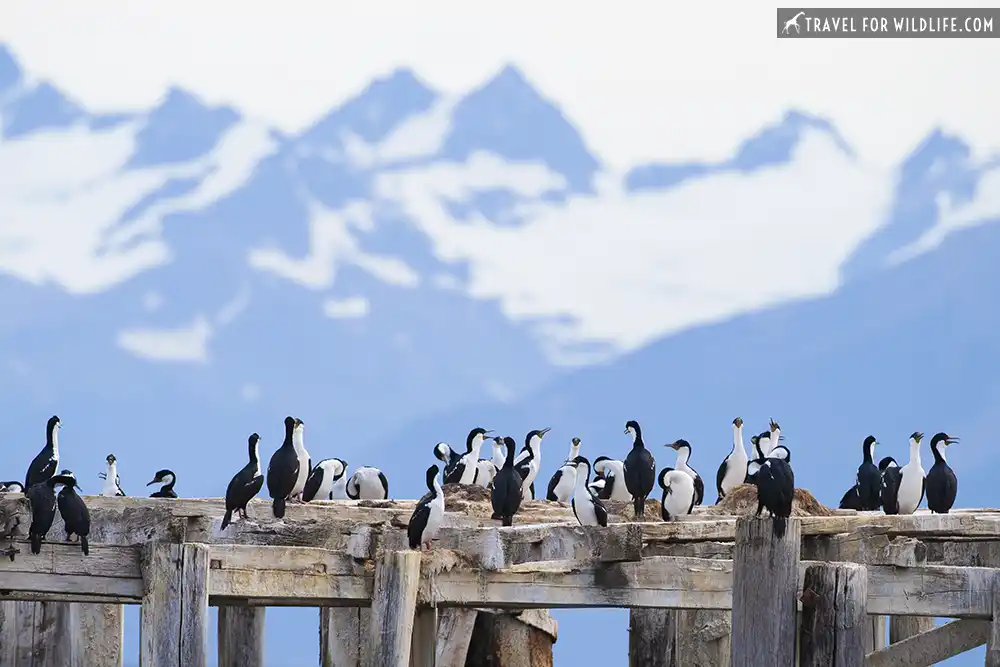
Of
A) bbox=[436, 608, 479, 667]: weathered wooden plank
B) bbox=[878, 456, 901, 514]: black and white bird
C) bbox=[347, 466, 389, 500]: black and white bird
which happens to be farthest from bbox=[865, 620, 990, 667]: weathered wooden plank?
bbox=[347, 466, 389, 500]: black and white bird

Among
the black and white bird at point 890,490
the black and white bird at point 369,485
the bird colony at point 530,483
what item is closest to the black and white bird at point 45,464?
the bird colony at point 530,483

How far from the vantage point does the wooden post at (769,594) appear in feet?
29.9

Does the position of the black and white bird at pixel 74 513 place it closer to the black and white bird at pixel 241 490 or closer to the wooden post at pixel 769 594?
the black and white bird at pixel 241 490

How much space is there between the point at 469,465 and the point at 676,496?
536 centimetres

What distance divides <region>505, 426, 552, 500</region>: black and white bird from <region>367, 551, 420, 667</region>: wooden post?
223 inches

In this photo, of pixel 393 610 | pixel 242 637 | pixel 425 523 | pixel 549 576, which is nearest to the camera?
pixel 393 610

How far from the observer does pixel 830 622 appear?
918 centimetres

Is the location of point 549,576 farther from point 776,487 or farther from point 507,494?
point 507,494

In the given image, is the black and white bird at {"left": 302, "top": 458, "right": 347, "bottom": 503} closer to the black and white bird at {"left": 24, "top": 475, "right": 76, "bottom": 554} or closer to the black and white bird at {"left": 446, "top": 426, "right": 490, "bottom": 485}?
the black and white bird at {"left": 446, "top": 426, "right": 490, "bottom": 485}

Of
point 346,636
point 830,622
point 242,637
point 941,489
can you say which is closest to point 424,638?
point 830,622

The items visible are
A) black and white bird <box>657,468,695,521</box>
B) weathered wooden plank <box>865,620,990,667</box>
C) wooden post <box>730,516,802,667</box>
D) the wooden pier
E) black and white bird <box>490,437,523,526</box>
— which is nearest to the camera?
wooden post <box>730,516,802,667</box>

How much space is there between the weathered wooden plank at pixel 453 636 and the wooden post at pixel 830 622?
25.0 ft

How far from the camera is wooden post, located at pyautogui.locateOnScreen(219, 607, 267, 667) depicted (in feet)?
56.4

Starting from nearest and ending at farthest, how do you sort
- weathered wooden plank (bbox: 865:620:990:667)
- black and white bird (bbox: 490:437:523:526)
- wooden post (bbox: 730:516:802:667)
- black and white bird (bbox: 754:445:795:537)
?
wooden post (bbox: 730:516:802:667)
black and white bird (bbox: 754:445:795:537)
weathered wooden plank (bbox: 865:620:990:667)
black and white bird (bbox: 490:437:523:526)
